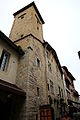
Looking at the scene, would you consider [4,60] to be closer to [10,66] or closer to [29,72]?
[10,66]

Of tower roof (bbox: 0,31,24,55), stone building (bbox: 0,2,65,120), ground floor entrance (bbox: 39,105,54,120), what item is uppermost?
tower roof (bbox: 0,31,24,55)

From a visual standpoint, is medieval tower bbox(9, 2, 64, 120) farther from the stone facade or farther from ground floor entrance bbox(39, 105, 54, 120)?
the stone facade

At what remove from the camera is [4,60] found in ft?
25.5

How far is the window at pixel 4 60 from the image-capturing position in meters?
7.42

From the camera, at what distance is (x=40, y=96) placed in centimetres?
827

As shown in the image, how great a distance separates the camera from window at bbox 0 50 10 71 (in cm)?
742

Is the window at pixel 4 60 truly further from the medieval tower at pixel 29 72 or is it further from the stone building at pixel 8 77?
the medieval tower at pixel 29 72

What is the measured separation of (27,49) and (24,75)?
2.62 metres

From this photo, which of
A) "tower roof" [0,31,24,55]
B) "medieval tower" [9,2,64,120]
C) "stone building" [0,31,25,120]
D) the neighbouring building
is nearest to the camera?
"stone building" [0,31,25,120]

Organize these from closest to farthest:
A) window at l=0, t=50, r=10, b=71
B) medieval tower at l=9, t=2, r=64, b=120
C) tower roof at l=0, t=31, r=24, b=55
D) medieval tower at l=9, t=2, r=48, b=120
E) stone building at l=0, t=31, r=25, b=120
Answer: stone building at l=0, t=31, r=25, b=120
medieval tower at l=9, t=2, r=64, b=120
medieval tower at l=9, t=2, r=48, b=120
window at l=0, t=50, r=10, b=71
tower roof at l=0, t=31, r=24, b=55

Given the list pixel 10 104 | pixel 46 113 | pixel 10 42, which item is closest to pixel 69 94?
pixel 46 113

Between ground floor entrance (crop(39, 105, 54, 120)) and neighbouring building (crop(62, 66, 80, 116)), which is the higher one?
neighbouring building (crop(62, 66, 80, 116))

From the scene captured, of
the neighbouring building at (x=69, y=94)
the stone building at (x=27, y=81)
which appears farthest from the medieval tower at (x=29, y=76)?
the neighbouring building at (x=69, y=94)

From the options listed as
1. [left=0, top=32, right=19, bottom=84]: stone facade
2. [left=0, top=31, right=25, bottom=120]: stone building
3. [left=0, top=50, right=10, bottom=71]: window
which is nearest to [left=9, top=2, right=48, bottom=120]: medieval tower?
[left=0, top=32, right=19, bottom=84]: stone facade
